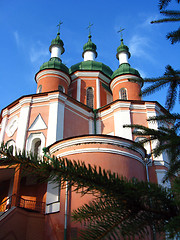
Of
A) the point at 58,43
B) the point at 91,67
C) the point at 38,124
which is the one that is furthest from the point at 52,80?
the point at 58,43

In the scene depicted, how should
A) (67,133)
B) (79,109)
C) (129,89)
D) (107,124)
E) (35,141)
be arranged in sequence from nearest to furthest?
(35,141) → (67,133) → (79,109) → (107,124) → (129,89)

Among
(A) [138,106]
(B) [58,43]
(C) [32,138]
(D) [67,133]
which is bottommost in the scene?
(C) [32,138]

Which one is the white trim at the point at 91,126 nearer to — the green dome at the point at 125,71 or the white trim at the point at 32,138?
the white trim at the point at 32,138

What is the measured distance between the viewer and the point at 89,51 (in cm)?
2358

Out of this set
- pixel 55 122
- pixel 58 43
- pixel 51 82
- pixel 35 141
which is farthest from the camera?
pixel 58 43

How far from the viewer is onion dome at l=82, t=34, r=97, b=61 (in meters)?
23.2

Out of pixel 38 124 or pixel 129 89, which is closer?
pixel 38 124

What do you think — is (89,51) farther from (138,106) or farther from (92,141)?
(92,141)

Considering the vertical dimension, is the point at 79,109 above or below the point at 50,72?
below

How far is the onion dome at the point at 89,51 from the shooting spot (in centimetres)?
2316

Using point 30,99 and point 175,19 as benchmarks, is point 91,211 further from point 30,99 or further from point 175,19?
point 30,99

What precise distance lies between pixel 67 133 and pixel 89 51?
11.9 meters

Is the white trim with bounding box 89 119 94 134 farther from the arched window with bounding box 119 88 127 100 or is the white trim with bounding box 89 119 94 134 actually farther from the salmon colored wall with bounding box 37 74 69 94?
the salmon colored wall with bounding box 37 74 69 94

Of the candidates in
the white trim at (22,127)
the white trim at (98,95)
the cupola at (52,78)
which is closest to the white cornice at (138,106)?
the white trim at (98,95)
